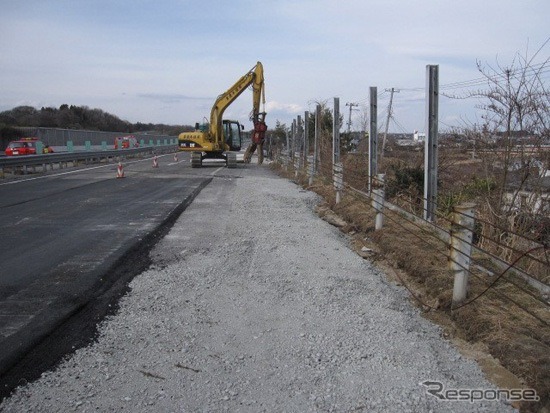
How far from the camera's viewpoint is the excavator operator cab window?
33031 millimetres

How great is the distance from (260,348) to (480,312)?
85.5 inches

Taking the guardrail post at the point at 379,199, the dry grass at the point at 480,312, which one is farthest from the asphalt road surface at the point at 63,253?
the guardrail post at the point at 379,199

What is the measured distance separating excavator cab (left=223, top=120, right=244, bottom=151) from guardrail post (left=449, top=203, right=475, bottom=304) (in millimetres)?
27827

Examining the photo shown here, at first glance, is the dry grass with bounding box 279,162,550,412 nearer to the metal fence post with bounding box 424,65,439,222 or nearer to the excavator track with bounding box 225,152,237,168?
the metal fence post with bounding box 424,65,439,222

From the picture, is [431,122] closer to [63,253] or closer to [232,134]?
[63,253]

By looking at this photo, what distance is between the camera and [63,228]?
34.9 ft

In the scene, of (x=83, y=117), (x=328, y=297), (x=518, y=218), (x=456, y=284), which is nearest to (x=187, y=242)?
(x=328, y=297)

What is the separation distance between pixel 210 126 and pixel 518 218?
24.9 metres

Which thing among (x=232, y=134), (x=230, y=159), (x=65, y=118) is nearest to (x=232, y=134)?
(x=232, y=134)

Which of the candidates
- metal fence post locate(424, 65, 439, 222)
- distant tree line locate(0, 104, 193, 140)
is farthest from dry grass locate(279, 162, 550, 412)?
distant tree line locate(0, 104, 193, 140)

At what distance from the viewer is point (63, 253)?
8.36 meters

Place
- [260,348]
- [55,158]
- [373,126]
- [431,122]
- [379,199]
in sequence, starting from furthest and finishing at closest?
[55,158], [373,126], [379,199], [431,122], [260,348]

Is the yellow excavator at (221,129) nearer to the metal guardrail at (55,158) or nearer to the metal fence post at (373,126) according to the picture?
the metal guardrail at (55,158)

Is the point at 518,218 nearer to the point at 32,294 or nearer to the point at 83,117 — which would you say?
the point at 32,294
